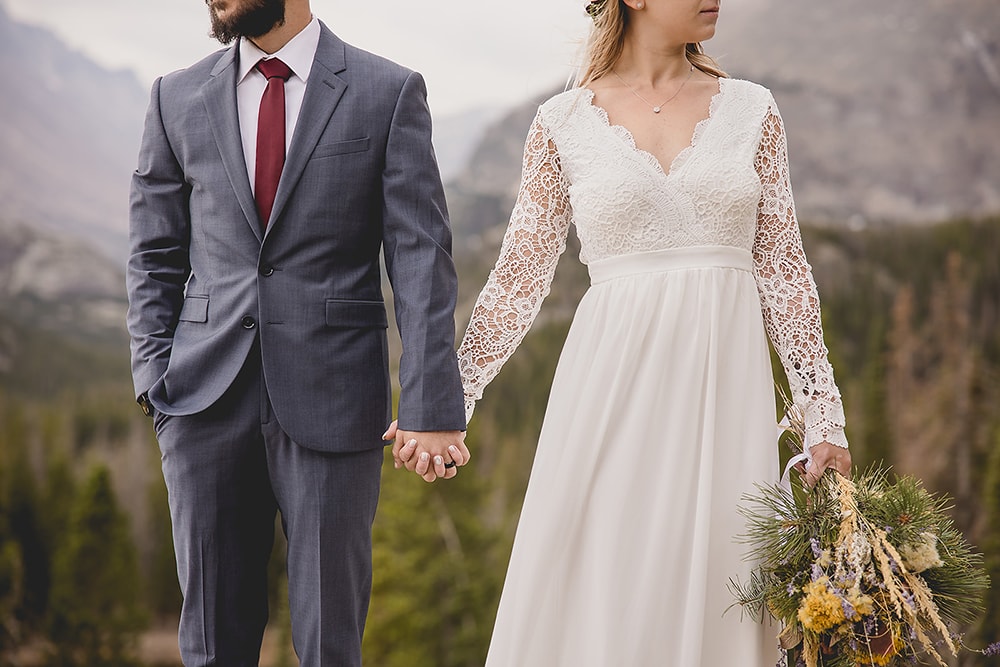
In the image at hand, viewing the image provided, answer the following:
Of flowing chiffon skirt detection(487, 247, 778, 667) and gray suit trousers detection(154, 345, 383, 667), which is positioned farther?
flowing chiffon skirt detection(487, 247, 778, 667)

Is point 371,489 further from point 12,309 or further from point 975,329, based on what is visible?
point 12,309

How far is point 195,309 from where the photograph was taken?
6.68 feet

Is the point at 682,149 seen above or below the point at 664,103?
below

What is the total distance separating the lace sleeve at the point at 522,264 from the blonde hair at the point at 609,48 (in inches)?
7.7

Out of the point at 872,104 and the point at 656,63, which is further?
the point at 872,104

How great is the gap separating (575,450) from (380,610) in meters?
7.42

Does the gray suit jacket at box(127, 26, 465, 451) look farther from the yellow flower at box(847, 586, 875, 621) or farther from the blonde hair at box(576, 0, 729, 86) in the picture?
the yellow flower at box(847, 586, 875, 621)

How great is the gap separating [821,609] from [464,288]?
6.12 meters

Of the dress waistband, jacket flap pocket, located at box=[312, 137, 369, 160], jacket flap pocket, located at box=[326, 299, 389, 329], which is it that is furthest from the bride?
jacket flap pocket, located at box=[312, 137, 369, 160]

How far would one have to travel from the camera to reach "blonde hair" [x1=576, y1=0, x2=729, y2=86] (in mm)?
2410

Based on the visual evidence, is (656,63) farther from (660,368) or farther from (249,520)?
(249,520)

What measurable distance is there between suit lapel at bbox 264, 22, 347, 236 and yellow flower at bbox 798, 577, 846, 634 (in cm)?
117

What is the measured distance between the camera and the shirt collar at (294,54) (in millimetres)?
2062

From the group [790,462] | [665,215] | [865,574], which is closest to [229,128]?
[665,215]
